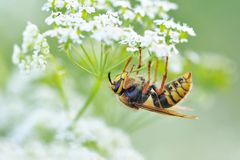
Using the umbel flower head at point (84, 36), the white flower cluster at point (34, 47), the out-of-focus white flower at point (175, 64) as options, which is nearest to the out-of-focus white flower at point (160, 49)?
the umbel flower head at point (84, 36)

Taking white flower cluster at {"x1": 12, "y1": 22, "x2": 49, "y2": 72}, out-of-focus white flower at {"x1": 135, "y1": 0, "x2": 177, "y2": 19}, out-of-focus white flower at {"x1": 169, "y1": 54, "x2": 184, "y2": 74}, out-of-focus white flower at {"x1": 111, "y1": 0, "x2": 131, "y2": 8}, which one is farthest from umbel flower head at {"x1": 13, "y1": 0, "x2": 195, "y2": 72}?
out-of-focus white flower at {"x1": 169, "y1": 54, "x2": 184, "y2": 74}

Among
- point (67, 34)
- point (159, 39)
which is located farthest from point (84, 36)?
point (159, 39)

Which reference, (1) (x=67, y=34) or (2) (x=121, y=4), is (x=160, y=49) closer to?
(1) (x=67, y=34)

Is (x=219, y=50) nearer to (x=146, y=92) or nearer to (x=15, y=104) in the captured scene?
(x=15, y=104)

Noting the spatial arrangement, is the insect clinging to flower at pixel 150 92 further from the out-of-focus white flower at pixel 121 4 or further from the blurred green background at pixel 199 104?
the blurred green background at pixel 199 104

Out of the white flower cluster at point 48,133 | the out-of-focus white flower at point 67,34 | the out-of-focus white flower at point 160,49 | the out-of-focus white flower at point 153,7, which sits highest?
the out-of-focus white flower at point 153,7

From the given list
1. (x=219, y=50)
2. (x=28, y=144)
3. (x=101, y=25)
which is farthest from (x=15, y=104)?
(x=219, y=50)
